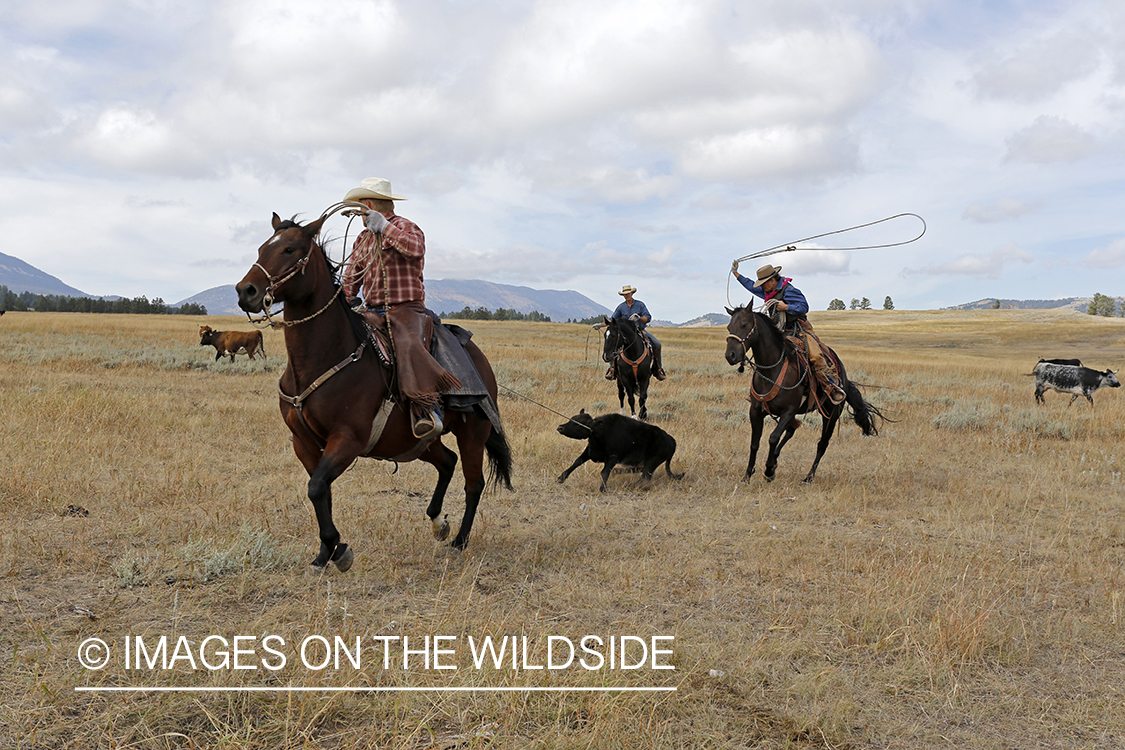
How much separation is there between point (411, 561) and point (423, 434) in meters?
1.17

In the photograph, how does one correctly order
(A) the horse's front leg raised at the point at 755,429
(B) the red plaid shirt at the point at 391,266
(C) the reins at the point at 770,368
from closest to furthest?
(B) the red plaid shirt at the point at 391,266
(C) the reins at the point at 770,368
(A) the horse's front leg raised at the point at 755,429

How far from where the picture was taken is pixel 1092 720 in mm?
3670

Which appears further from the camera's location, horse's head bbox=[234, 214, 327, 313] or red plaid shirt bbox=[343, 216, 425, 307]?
red plaid shirt bbox=[343, 216, 425, 307]

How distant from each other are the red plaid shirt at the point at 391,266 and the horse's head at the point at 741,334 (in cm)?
499

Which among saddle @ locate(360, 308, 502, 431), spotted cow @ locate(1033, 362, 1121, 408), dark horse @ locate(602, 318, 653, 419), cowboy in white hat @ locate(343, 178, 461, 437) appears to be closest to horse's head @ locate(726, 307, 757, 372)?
dark horse @ locate(602, 318, 653, 419)

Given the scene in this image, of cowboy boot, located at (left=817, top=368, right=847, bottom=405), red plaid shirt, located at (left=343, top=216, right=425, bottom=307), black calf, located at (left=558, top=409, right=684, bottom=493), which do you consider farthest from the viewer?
cowboy boot, located at (left=817, top=368, right=847, bottom=405)

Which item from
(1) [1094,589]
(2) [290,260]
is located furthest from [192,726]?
(1) [1094,589]

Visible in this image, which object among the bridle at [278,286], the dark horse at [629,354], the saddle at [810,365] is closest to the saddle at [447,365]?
the bridle at [278,286]

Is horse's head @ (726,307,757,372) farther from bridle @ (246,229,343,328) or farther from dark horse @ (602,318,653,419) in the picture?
bridle @ (246,229,343,328)

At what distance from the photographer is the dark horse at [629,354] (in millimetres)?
13562

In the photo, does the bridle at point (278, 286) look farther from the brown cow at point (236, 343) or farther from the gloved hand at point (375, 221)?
the brown cow at point (236, 343)

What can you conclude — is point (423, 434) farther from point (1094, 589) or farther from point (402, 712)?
point (1094, 589)

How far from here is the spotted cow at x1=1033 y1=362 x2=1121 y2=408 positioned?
19.2 m

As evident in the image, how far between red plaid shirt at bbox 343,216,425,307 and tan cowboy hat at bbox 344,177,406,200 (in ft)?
0.77
